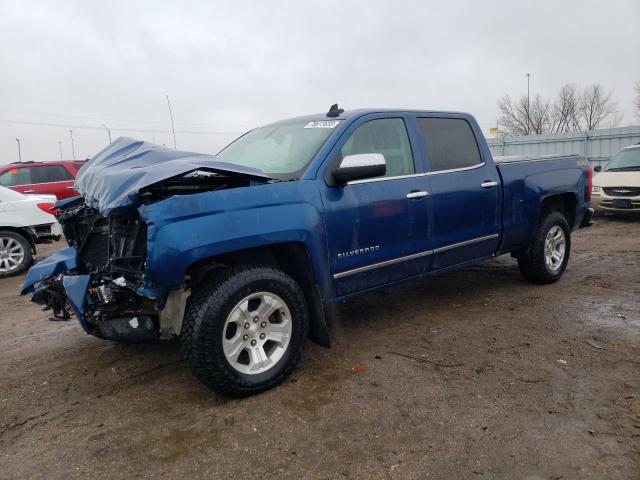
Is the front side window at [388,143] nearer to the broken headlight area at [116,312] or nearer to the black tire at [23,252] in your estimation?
the broken headlight area at [116,312]

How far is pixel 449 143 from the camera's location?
4.41 meters

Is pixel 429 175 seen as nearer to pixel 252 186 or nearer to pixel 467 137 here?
pixel 467 137

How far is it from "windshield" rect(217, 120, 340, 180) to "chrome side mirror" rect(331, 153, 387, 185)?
273 millimetres

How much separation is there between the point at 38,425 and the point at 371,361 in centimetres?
219

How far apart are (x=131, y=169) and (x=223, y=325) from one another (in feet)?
4.07

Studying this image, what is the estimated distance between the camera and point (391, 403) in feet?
9.70

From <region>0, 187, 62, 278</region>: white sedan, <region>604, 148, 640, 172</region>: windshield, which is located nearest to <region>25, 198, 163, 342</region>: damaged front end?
<region>0, 187, 62, 278</region>: white sedan

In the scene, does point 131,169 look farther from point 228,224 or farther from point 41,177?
point 41,177

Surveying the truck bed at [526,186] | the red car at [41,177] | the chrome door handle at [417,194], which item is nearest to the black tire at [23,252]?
the red car at [41,177]

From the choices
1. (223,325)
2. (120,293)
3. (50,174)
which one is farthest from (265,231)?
(50,174)

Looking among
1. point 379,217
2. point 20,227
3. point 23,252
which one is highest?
point 379,217

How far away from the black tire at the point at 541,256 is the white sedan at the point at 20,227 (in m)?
6.46

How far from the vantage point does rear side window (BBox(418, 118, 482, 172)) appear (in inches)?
166

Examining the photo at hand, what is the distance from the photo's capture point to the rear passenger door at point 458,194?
13.5ft
